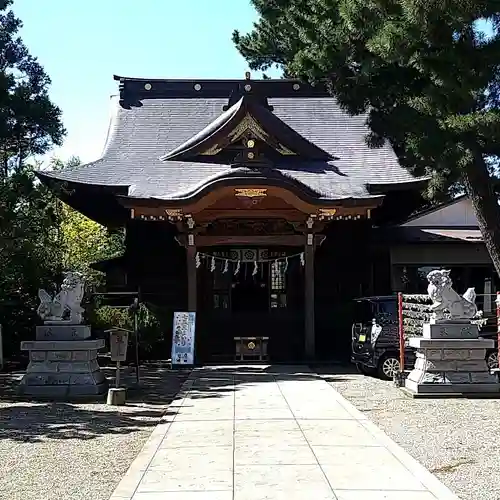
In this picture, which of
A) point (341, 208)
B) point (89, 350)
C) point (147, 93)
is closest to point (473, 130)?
point (341, 208)

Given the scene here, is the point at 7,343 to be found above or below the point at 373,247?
below

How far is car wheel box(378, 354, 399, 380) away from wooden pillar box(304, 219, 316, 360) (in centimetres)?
324

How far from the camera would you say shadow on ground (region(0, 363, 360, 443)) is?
8938 mm

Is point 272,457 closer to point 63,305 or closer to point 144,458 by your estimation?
point 144,458

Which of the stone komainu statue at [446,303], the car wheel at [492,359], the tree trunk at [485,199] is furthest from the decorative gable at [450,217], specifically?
the stone komainu statue at [446,303]

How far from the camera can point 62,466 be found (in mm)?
6918

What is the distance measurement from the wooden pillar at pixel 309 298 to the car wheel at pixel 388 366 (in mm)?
3239

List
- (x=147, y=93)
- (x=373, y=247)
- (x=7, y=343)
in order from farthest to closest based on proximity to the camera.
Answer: (x=147, y=93), (x=373, y=247), (x=7, y=343)

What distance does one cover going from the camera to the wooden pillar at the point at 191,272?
16703mm

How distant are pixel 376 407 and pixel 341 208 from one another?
6.56m

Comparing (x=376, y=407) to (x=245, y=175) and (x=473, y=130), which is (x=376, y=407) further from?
(x=245, y=175)

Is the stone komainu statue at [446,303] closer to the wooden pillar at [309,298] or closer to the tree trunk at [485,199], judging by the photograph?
the tree trunk at [485,199]

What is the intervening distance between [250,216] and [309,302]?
246 centimetres

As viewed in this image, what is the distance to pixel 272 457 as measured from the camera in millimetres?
Answer: 7047
